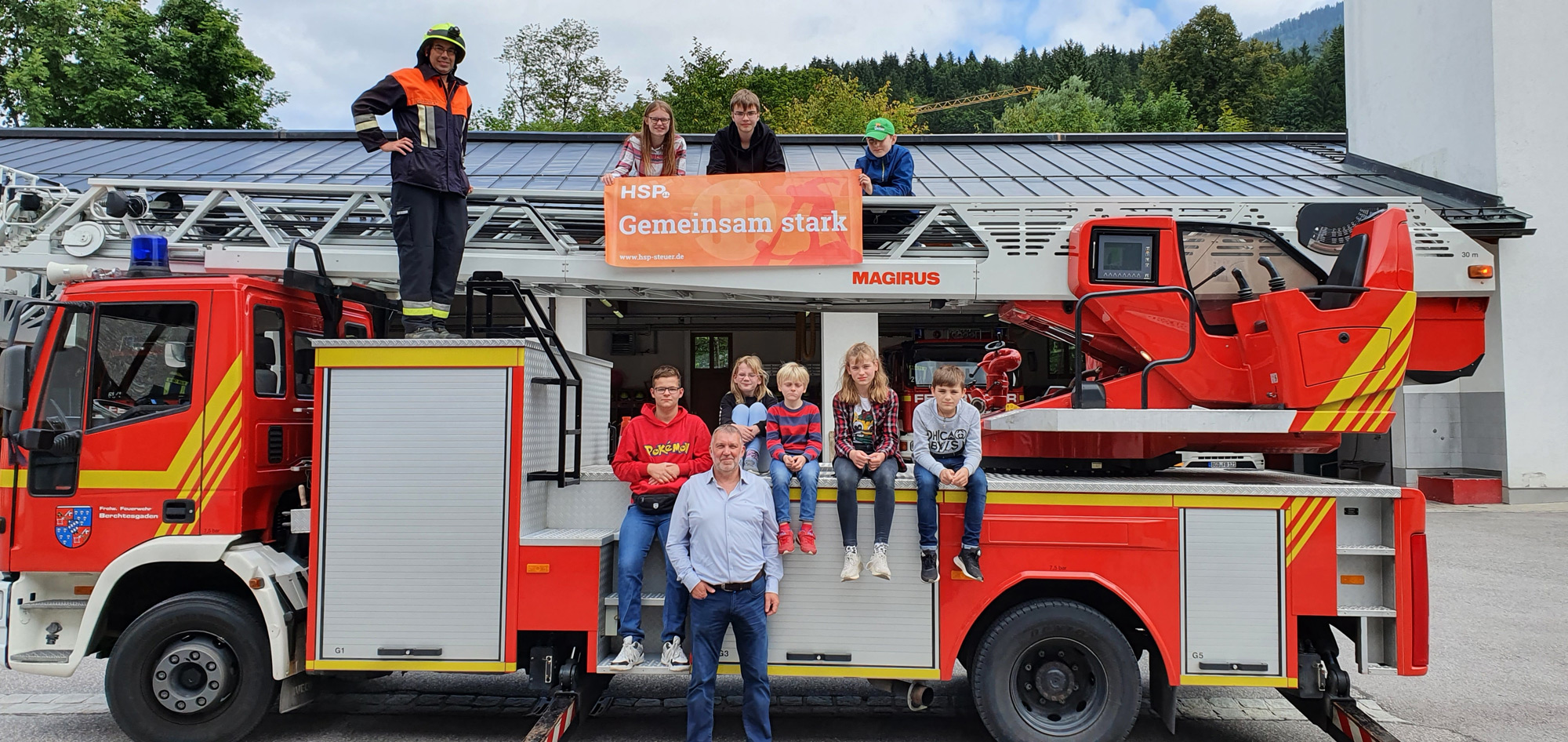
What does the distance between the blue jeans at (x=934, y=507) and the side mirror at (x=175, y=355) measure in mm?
4327

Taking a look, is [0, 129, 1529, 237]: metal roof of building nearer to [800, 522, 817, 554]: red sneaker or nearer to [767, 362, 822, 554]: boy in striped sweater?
[767, 362, 822, 554]: boy in striped sweater

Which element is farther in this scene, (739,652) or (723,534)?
(739,652)

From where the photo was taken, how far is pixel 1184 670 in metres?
5.05

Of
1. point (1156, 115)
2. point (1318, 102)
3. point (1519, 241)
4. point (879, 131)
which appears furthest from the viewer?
point (1318, 102)

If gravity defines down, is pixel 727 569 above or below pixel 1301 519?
below

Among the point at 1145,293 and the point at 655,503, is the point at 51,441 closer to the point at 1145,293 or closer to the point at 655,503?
the point at 655,503

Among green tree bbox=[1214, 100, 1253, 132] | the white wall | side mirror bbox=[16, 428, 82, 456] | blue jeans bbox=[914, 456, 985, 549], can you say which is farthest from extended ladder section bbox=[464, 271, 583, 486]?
green tree bbox=[1214, 100, 1253, 132]

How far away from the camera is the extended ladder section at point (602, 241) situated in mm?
5570

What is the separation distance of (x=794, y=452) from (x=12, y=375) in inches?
169

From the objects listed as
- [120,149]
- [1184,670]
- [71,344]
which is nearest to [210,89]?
[120,149]

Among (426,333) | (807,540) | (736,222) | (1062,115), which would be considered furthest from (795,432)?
(1062,115)

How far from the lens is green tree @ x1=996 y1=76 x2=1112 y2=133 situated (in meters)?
53.7

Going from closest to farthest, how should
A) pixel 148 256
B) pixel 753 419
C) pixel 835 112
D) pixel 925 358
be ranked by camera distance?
pixel 148 256 < pixel 753 419 < pixel 925 358 < pixel 835 112

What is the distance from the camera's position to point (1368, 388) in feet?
16.5
